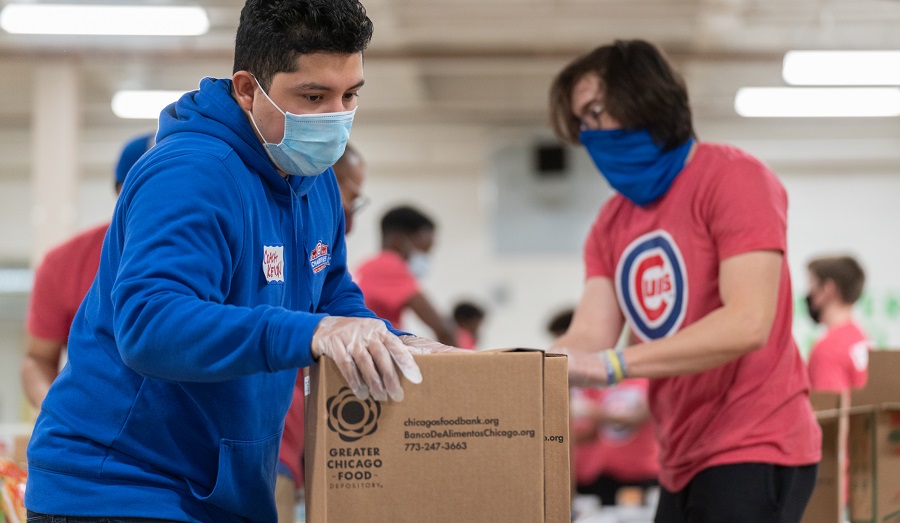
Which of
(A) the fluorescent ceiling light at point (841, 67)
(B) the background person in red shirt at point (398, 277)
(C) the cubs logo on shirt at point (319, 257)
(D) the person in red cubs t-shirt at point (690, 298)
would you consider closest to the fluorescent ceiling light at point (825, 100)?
(A) the fluorescent ceiling light at point (841, 67)

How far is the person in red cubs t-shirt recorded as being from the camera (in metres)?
2.00

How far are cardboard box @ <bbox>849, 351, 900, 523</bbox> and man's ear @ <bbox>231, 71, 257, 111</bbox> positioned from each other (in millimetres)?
1683

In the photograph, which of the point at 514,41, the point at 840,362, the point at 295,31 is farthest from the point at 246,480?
the point at 514,41

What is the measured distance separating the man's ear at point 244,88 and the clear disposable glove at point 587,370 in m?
0.83

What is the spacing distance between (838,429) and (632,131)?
0.90 metres

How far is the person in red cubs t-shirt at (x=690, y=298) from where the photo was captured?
2004mm

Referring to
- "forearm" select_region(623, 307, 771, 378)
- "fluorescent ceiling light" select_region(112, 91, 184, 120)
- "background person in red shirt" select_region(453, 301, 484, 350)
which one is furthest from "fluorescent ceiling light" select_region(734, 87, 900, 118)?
"forearm" select_region(623, 307, 771, 378)

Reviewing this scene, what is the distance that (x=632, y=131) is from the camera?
2.23 meters

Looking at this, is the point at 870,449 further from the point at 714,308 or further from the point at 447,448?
the point at 447,448

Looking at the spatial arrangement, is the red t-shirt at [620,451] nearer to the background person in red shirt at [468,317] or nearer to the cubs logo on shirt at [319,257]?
the background person in red shirt at [468,317]

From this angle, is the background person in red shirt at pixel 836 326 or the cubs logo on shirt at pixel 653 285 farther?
the background person in red shirt at pixel 836 326

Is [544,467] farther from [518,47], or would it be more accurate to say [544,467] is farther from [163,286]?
[518,47]

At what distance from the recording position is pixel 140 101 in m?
8.60

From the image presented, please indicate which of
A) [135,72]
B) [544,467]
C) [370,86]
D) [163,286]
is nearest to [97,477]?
[163,286]
